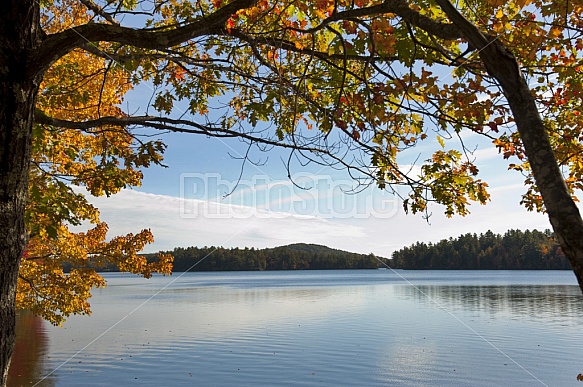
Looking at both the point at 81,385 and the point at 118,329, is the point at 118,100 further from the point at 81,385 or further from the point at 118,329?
the point at 118,329

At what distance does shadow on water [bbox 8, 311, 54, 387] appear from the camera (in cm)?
2039

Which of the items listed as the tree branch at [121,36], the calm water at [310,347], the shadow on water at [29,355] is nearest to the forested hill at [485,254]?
the calm water at [310,347]

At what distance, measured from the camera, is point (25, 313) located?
4556 cm

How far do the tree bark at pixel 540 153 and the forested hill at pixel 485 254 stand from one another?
486ft

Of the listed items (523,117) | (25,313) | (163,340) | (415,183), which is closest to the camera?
(523,117)

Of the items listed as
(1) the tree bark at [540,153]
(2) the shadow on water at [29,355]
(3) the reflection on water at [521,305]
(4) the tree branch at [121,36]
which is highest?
(4) the tree branch at [121,36]

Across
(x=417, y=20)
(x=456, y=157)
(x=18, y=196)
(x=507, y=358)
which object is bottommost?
(x=507, y=358)

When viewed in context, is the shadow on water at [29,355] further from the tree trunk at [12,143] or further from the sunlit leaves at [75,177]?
the tree trunk at [12,143]

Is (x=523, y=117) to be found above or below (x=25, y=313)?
above

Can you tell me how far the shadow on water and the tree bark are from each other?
15.0 metres

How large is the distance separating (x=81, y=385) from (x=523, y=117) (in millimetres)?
20940

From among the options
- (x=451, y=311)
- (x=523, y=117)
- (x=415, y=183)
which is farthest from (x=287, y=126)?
(x=451, y=311)

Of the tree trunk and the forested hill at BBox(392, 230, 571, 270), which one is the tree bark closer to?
the tree trunk

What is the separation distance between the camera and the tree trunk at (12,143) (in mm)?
4105
